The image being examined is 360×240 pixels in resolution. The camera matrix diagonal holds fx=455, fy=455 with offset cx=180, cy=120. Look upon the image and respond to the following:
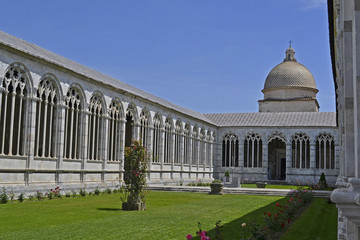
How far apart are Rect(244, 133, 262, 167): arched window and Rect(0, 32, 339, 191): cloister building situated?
0.12m

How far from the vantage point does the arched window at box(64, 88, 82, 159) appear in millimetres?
24959

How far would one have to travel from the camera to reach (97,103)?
27.9 m

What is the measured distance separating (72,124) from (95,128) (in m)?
3.30

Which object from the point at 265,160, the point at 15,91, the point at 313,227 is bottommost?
the point at 313,227

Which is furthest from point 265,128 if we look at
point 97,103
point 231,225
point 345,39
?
point 345,39

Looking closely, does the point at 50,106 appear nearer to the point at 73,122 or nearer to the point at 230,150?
the point at 73,122

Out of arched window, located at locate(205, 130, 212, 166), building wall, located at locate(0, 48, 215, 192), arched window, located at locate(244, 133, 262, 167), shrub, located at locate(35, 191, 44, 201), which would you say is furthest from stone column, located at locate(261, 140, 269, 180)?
shrub, located at locate(35, 191, 44, 201)

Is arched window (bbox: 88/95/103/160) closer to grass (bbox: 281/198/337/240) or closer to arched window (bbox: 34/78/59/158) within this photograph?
arched window (bbox: 34/78/59/158)

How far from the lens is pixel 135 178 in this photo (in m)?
17.5

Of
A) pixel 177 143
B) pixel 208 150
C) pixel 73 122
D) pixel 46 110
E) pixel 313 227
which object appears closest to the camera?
pixel 313 227

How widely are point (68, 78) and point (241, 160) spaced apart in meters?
28.2

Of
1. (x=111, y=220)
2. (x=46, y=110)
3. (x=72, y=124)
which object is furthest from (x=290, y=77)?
(x=111, y=220)

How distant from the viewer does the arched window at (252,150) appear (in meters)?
48.5

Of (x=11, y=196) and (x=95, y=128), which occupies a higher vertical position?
(x=95, y=128)
